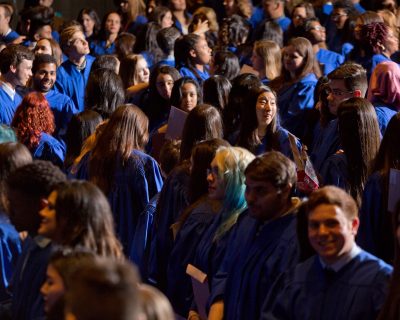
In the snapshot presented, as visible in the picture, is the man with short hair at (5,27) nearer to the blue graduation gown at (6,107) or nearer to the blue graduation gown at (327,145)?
the blue graduation gown at (6,107)

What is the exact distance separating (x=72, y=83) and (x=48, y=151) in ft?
9.39

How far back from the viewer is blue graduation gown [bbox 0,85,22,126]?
9273 mm

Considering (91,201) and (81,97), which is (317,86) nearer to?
(81,97)

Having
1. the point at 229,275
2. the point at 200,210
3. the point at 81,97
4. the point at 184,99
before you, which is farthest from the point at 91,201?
the point at 81,97

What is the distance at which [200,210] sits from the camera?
5.99m

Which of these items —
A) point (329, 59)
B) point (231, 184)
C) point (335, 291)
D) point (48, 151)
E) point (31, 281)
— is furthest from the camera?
point (329, 59)

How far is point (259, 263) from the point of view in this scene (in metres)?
5.16

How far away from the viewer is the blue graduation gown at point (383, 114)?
7.72 meters

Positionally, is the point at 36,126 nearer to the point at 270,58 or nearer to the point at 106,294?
the point at 270,58

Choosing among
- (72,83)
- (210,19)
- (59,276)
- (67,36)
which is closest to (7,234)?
(59,276)

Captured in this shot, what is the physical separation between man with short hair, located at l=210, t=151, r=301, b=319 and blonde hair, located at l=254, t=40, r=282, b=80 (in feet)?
17.1

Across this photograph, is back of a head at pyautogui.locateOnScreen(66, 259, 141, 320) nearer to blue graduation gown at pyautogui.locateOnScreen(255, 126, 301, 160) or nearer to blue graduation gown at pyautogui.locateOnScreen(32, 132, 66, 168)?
blue graduation gown at pyautogui.locateOnScreen(255, 126, 301, 160)

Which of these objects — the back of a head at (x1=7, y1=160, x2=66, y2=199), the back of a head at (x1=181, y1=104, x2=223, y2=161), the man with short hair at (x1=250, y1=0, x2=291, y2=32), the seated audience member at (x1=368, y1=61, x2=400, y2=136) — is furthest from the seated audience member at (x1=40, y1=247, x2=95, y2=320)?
the man with short hair at (x1=250, y1=0, x2=291, y2=32)

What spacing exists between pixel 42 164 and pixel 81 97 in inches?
235
